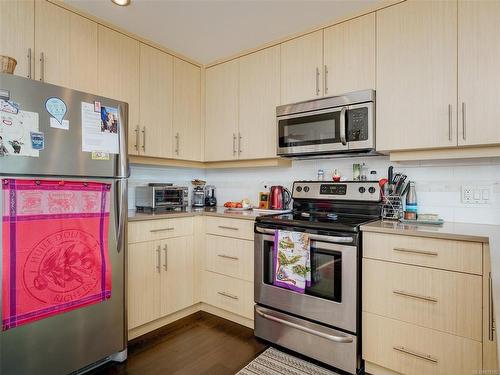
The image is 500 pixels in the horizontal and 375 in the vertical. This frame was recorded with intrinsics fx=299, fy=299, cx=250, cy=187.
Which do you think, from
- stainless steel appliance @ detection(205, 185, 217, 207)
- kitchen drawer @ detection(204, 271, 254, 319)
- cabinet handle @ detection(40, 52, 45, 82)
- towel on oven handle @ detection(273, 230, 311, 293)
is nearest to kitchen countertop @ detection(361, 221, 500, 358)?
towel on oven handle @ detection(273, 230, 311, 293)

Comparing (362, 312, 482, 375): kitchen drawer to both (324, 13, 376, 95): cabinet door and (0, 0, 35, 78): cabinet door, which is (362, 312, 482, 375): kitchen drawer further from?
(0, 0, 35, 78): cabinet door

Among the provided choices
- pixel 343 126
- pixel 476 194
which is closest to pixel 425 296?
pixel 476 194

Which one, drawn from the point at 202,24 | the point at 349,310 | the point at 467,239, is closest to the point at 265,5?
the point at 202,24

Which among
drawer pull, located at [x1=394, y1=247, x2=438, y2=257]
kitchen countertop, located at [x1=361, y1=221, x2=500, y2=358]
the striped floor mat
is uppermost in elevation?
→ kitchen countertop, located at [x1=361, y1=221, x2=500, y2=358]

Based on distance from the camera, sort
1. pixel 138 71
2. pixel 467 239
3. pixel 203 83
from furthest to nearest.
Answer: pixel 203 83, pixel 138 71, pixel 467 239

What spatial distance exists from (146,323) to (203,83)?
2.28 meters

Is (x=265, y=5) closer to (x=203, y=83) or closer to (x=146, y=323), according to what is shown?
→ (x=203, y=83)

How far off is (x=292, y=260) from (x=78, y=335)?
1342 millimetres

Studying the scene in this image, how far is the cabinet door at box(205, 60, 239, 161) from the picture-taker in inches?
112

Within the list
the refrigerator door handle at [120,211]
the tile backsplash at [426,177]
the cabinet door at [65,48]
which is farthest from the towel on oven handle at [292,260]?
the cabinet door at [65,48]

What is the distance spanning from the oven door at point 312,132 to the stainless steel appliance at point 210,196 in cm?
106

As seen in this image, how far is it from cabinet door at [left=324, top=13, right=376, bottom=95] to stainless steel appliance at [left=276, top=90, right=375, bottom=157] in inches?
3.7

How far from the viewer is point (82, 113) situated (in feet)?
5.63

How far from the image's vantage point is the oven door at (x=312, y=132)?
7.08 ft
